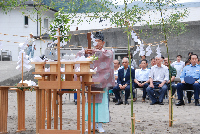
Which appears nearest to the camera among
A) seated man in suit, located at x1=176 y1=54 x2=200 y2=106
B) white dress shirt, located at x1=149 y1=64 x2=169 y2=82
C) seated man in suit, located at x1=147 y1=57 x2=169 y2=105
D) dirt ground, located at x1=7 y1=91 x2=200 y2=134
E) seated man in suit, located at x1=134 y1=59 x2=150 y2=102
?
dirt ground, located at x1=7 y1=91 x2=200 y2=134

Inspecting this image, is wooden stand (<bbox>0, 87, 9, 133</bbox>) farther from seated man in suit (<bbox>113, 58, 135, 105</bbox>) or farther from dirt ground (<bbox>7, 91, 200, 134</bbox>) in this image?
seated man in suit (<bbox>113, 58, 135, 105</bbox>)

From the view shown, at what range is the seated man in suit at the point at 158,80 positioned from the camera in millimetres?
12125

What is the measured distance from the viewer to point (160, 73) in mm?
12320

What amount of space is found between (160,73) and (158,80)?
25 cm

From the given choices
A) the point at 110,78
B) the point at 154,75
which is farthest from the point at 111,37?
the point at 110,78

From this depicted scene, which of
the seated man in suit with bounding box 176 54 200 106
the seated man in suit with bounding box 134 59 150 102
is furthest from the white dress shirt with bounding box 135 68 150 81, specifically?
the seated man in suit with bounding box 176 54 200 106

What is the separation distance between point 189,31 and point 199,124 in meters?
12.4

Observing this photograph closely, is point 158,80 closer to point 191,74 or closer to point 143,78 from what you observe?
point 143,78

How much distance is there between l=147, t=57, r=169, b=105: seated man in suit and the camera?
39.8ft

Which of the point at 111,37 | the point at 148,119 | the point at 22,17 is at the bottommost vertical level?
the point at 148,119

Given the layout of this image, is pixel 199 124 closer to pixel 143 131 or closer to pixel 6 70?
pixel 143 131

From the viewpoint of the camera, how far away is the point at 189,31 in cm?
1955

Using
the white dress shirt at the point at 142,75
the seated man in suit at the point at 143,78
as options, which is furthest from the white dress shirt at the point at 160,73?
the white dress shirt at the point at 142,75

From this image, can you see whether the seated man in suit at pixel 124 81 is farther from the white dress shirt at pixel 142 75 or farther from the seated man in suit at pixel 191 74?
the seated man in suit at pixel 191 74
